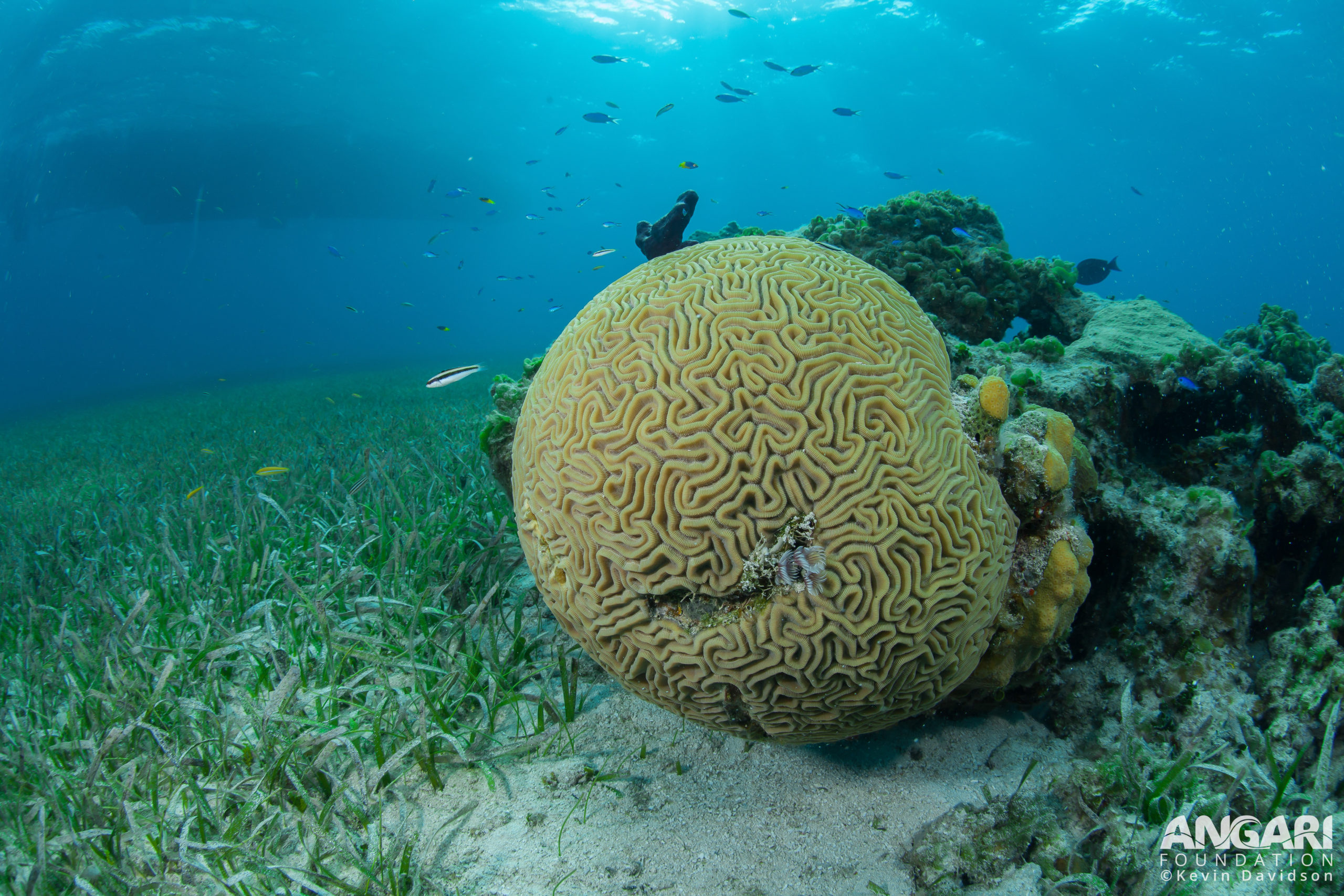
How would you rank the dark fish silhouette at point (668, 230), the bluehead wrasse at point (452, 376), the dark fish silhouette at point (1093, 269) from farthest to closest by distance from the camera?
the dark fish silhouette at point (1093, 269), the dark fish silhouette at point (668, 230), the bluehead wrasse at point (452, 376)

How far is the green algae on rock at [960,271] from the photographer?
592cm

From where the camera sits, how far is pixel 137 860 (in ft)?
8.12

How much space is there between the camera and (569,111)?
54.1 meters

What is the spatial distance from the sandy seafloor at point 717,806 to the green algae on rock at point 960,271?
161 inches

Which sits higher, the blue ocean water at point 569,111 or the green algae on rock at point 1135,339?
the blue ocean water at point 569,111

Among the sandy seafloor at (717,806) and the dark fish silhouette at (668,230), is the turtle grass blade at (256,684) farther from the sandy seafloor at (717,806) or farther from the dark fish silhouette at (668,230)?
the dark fish silhouette at (668,230)

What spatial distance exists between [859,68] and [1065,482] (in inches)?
2242

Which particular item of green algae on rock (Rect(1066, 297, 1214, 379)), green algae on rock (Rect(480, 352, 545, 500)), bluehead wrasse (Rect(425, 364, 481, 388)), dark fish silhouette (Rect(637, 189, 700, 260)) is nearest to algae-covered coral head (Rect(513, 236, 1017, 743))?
green algae on rock (Rect(480, 352, 545, 500))

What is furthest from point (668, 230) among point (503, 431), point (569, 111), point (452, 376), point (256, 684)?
point (569, 111)

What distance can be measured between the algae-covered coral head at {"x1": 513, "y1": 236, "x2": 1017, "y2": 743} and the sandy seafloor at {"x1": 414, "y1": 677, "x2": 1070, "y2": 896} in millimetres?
405

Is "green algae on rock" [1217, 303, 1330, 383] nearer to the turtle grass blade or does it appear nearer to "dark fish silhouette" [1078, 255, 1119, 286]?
"dark fish silhouette" [1078, 255, 1119, 286]

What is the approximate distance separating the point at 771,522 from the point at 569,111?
62012 millimetres

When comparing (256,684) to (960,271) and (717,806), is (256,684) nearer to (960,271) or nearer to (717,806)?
(717,806)

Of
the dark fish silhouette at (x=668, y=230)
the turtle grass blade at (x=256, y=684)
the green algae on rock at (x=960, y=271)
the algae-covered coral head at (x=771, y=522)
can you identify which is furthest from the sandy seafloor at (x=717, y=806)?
the dark fish silhouette at (x=668, y=230)
